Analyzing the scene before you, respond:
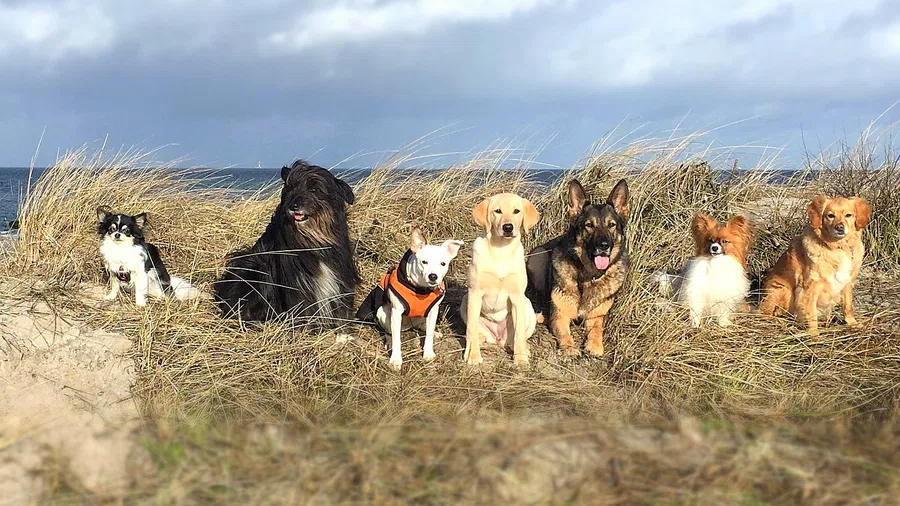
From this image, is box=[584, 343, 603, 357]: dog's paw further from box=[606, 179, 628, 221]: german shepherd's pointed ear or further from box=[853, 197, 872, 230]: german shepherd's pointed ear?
box=[853, 197, 872, 230]: german shepherd's pointed ear

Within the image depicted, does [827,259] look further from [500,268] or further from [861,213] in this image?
[500,268]

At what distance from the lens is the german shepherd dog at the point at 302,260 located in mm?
4750

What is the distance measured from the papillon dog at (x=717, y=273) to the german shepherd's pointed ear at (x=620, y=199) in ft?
1.75

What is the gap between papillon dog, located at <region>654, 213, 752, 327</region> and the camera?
489 centimetres

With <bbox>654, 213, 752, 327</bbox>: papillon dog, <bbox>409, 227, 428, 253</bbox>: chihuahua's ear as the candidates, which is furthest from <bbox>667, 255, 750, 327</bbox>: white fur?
<bbox>409, 227, 428, 253</bbox>: chihuahua's ear

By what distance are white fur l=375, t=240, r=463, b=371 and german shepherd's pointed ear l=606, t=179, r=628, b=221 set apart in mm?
1114

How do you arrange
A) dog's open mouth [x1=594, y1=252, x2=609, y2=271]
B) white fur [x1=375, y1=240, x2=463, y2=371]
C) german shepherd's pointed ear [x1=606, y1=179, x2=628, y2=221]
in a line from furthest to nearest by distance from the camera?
1. german shepherd's pointed ear [x1=606, y1=179, x2=628, y2=221]
2. dog's open mouth [x1=594, y1=252, x2=609, y2=271]
3. white fur [x1=375, y1=240, x2=463, y2=371]

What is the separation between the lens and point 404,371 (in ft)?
14.8

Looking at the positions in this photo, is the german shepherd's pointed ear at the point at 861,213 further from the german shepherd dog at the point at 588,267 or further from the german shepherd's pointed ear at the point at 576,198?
the german shepherd's pointed ear at the point at 576,198

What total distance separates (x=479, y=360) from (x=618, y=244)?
1.26m

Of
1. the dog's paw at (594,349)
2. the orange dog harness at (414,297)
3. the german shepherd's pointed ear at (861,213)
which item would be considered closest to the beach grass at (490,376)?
the dog's paw at (594,349)

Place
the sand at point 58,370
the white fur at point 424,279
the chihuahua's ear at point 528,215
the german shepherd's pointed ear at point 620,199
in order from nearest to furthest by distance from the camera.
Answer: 1. the sand at point 58,370
2. the white fur at point 424,279
3. the chihuahua's ear at point 528,215
4. the german shepherd's pointed ear at point 620,199

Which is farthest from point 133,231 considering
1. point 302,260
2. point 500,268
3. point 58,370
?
point 500,268

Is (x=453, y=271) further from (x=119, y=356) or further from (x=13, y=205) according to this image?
(x=13, y=205)
